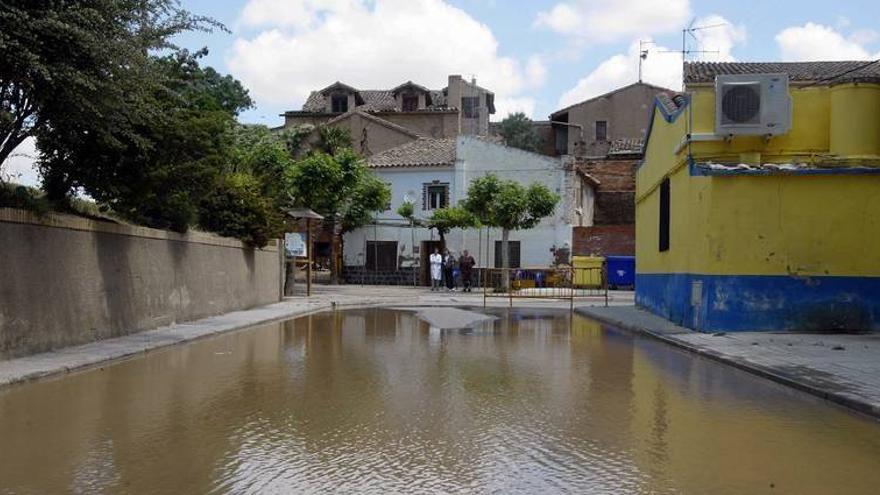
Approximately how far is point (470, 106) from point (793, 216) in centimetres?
4589

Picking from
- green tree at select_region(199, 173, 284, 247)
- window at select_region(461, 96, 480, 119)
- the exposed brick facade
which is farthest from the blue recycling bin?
window at select_region(461, 96, 480, 119)

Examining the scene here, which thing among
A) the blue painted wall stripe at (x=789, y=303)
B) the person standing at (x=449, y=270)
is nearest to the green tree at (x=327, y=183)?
the person standing at (x=449, y=270)

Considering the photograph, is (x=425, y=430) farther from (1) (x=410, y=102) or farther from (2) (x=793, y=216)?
(1) (x=410, y=102)

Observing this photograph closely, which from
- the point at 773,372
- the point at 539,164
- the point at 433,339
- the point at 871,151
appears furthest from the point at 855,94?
the point at 539,164

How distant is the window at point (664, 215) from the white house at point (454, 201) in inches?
874

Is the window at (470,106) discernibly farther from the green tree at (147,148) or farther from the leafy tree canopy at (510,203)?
the green tree at (147,148)

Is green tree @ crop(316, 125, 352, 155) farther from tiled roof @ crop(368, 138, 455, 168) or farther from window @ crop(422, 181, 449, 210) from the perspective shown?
window @ crop(422, 181, 449, 210)

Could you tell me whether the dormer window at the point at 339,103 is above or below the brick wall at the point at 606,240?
above

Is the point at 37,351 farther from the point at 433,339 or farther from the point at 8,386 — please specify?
the point at 433,339

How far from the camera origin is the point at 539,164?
44.9 metres

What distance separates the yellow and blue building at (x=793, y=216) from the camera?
1642cm

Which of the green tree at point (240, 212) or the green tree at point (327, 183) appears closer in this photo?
the green tree at point (240, 212)

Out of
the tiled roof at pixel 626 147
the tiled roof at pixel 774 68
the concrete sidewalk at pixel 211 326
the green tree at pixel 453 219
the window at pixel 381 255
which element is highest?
the tiled roof at pixel 774 68

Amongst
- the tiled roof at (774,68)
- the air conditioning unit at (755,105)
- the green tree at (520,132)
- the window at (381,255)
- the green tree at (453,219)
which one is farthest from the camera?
the green tree at (520,132)
